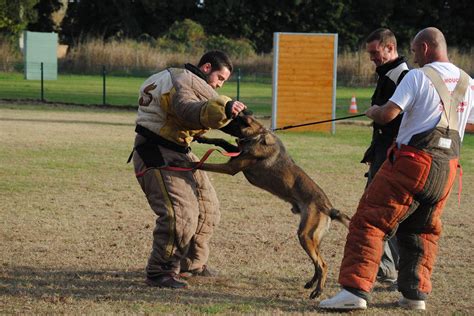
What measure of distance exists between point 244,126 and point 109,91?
90.4ft

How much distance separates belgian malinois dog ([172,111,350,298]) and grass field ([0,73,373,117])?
18608 mm

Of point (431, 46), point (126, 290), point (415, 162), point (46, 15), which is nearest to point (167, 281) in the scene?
point (126, 290)

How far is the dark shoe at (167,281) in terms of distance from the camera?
22.1 ft

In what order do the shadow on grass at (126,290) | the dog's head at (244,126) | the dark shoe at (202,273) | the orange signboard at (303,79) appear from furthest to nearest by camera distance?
1. the orange signboard at (303,79)
2. the dark shoe at (202,273)
3. the dog's head at (244,126)
4. the shadow on grass at (126,290)

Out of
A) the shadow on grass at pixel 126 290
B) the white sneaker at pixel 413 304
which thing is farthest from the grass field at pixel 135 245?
the white sneaker at pixel 413 304

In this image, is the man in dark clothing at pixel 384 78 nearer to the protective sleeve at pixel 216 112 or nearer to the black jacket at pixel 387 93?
the black jacket at pixel 387 93

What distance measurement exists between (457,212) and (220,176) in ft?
13.3

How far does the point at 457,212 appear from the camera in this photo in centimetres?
1063

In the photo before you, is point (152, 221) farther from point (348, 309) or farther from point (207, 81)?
point (348, 309)

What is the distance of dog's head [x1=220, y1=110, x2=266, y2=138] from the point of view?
6.55m

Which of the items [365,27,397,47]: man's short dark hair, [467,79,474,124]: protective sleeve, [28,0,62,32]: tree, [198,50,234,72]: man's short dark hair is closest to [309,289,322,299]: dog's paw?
[467,79,474,124]: protective sleeve

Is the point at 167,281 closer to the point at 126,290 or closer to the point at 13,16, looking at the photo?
the point at 126,290

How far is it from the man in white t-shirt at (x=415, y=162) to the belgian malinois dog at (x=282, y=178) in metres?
0.52

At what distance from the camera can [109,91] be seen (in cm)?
3356
